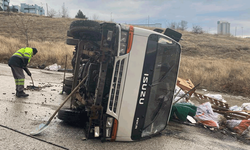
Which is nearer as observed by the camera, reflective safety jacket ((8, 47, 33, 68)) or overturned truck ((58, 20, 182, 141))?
overturned truck ((58, 20, 182, 141))

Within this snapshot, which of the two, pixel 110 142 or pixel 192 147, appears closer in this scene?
pixel 110 142

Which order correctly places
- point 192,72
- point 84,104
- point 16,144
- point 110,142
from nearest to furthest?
point 16,144, point 110,142, point 84,104, point 192,72

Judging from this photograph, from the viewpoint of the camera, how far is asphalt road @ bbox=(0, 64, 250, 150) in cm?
331

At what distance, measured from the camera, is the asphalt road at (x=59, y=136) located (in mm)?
3314

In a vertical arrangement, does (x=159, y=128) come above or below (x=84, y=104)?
below

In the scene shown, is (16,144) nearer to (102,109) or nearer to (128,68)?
(102,109)

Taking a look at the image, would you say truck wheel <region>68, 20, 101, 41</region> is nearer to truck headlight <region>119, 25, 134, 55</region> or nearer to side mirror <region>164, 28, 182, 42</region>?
truck headlight <region>119, 25, 134, 55</region>

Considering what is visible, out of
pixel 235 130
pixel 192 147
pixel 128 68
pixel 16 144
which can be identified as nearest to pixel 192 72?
pixel 235 130

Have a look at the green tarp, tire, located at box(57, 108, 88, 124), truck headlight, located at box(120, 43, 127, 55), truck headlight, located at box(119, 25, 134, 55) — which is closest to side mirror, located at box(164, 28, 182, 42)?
truck headlight, located at box(119, 25, 134, 55)

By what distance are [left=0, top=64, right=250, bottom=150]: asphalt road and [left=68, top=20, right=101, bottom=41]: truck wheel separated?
1841 mm

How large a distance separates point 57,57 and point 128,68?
496 inches

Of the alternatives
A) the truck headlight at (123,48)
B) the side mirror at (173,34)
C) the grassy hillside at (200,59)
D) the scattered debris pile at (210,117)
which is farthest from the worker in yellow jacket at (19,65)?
the grassy hillside at (200,59)

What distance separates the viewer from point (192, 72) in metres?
12.4

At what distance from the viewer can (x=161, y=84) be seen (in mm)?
3693
